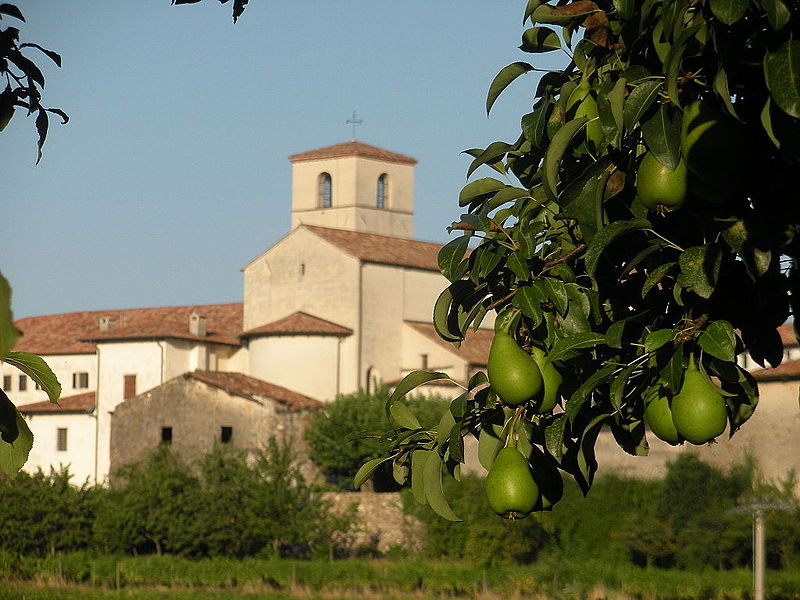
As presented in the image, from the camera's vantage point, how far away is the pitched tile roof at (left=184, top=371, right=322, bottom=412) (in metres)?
32.2

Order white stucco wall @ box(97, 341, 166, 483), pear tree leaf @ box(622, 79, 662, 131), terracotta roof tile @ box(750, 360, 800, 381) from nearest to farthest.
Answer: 1. pear tree leaf @ box(622, 79, 662, 131)
2. terracotta roof tile @ box(750, 360, 800, 381)
3. white stucco wall @ box(97, 341, 166, 483)

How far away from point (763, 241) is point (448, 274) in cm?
70

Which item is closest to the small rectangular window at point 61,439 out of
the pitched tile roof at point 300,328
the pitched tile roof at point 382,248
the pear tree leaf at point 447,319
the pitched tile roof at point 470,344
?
the pitched tile roof at point 300,328

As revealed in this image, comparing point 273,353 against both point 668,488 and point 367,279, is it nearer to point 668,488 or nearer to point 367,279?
point 367,279

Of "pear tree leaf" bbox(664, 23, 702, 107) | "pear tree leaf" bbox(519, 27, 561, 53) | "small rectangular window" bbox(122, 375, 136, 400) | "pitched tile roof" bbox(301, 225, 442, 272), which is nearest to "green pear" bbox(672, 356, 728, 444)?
"pear tree leaf" bbox(664, 23, 702, 107)

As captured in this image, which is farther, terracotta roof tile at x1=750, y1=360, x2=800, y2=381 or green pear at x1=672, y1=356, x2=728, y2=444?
terracotta roof tile at x1=750, y1=360, x2=800, y2=381

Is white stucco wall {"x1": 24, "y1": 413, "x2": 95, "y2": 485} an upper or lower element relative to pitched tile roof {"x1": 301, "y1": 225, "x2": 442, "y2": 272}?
lower

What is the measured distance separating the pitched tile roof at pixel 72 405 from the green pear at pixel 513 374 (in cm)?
3750

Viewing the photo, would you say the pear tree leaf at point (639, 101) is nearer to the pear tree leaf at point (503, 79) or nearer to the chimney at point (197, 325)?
the pear tree leaf at point (503, 79)

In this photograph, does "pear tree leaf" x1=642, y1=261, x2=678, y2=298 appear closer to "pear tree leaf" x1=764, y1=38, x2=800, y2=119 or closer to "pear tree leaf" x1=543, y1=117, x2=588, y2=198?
"pear tree leaf" x1=543, y1=117, x2=588, y2=198

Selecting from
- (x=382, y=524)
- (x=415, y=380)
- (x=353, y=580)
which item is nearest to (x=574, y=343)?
(x=415, y=380)

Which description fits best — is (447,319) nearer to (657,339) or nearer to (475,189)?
(475,189)

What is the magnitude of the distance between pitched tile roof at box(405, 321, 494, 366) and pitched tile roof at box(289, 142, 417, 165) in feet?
48.7

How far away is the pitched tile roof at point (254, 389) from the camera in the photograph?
32188 millimetres
